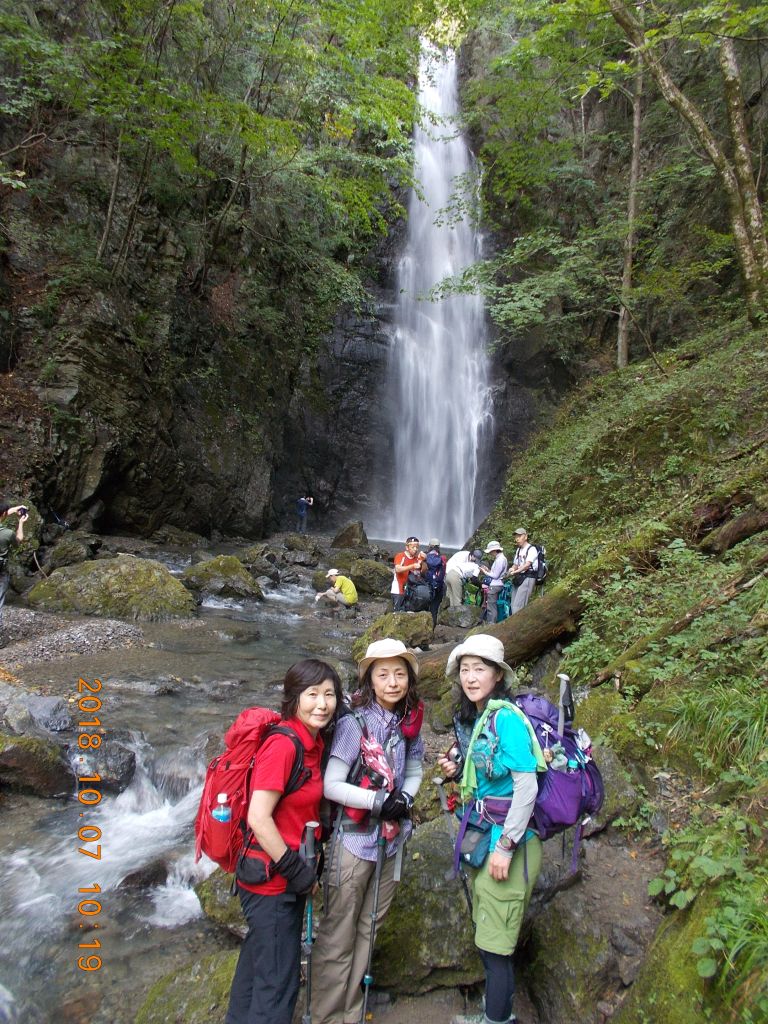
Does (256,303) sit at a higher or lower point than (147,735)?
higher

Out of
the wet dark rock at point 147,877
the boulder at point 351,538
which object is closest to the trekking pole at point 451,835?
the wet dark rock at point 147,877

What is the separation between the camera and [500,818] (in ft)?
7.10

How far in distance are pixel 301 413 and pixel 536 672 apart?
18.2m

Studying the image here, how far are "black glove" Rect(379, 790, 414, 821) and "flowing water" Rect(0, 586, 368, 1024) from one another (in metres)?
1.90

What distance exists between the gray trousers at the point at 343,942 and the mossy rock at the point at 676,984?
1027 mm

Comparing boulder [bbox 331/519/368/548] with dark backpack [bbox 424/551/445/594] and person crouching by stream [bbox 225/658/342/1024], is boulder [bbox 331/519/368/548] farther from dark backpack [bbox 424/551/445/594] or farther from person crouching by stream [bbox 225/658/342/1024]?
person crouching by stream [bbox 225/658/342/1024]

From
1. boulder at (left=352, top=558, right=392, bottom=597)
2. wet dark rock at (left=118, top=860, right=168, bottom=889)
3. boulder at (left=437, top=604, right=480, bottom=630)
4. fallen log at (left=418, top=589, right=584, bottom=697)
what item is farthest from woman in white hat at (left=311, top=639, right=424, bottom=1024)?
boulder at (left=352, top=558, right=392, bottom=597)

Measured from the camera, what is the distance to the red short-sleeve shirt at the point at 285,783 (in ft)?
6.58

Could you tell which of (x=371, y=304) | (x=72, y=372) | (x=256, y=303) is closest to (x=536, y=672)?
(x=72, y=372)

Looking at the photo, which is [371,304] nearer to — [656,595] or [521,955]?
[656,595]

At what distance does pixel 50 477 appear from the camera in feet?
38.0

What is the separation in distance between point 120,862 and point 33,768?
108 centimetres

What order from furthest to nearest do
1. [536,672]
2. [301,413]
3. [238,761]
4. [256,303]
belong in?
[301,413] < [256,303] < [536,672] < [238,761]
